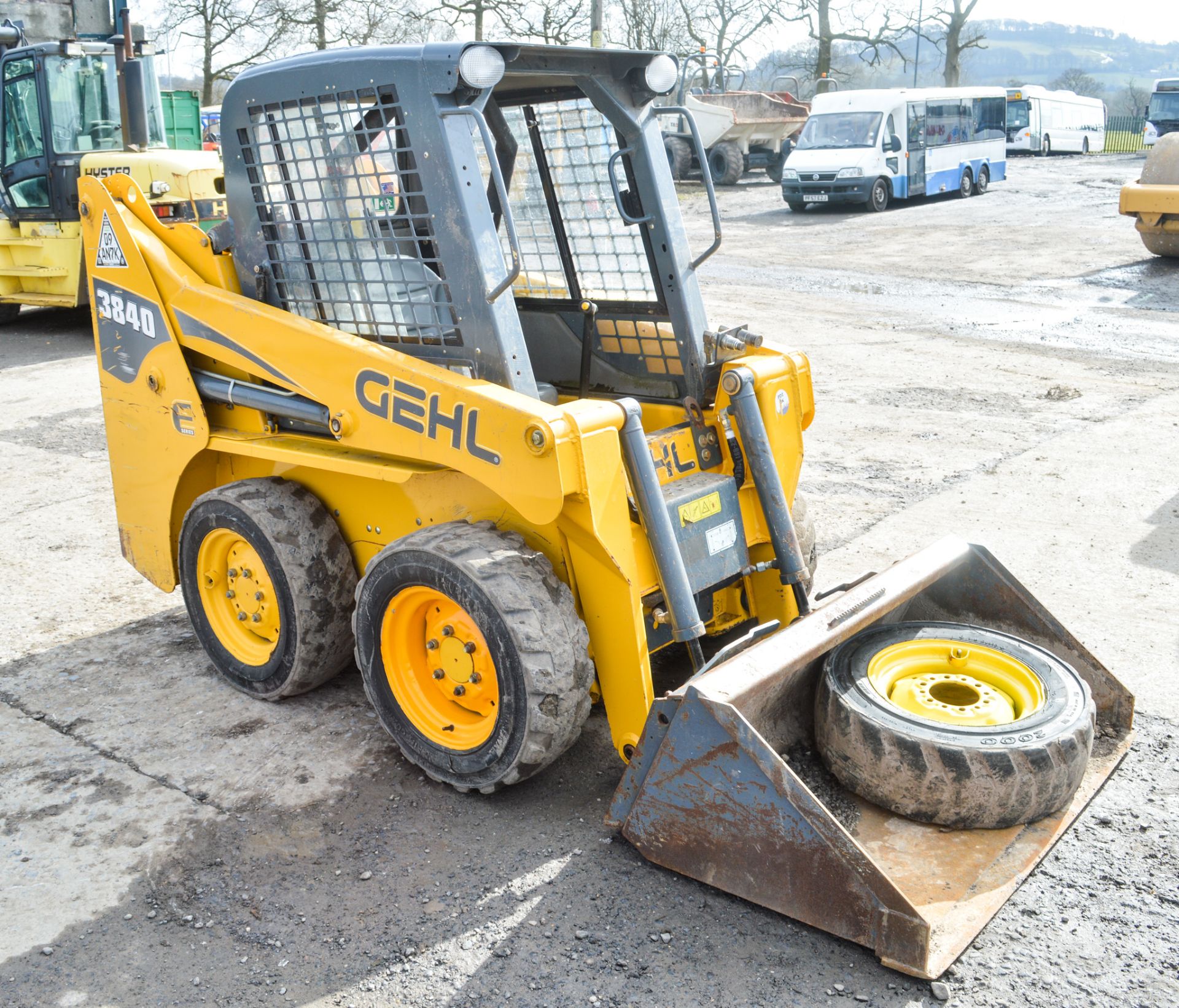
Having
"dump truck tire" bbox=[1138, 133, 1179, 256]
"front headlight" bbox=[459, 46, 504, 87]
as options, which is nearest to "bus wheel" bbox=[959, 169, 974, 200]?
"dump truck tire" bbox=[1138, 133, 1179, 256]

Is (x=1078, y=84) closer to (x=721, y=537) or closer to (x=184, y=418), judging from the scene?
(x=721, y=537)

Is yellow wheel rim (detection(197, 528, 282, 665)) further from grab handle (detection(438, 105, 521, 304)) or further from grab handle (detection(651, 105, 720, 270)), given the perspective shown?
grab handle (detection(651, 105, 720, 270))

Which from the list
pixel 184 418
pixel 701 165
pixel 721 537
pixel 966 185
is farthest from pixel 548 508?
pixel 966 185

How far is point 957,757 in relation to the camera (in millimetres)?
3191

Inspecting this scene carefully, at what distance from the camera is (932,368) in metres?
10.4

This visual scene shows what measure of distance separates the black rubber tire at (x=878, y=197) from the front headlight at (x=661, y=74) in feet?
61.7

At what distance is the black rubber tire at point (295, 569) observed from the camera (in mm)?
4301

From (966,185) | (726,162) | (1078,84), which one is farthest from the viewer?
(1078,84)

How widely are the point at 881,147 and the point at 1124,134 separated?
2826 cm

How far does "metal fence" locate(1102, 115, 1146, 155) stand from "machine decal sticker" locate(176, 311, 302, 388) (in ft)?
133

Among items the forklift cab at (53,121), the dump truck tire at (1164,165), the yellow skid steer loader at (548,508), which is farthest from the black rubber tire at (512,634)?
the dump truck tire at (1164,165)

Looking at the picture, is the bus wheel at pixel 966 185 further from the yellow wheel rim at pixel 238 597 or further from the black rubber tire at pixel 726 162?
the yellow wheel rim at pixel 238 597

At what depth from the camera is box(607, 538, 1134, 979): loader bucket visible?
9.53ft

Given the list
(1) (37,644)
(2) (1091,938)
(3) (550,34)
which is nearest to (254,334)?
(1) (37,644)
